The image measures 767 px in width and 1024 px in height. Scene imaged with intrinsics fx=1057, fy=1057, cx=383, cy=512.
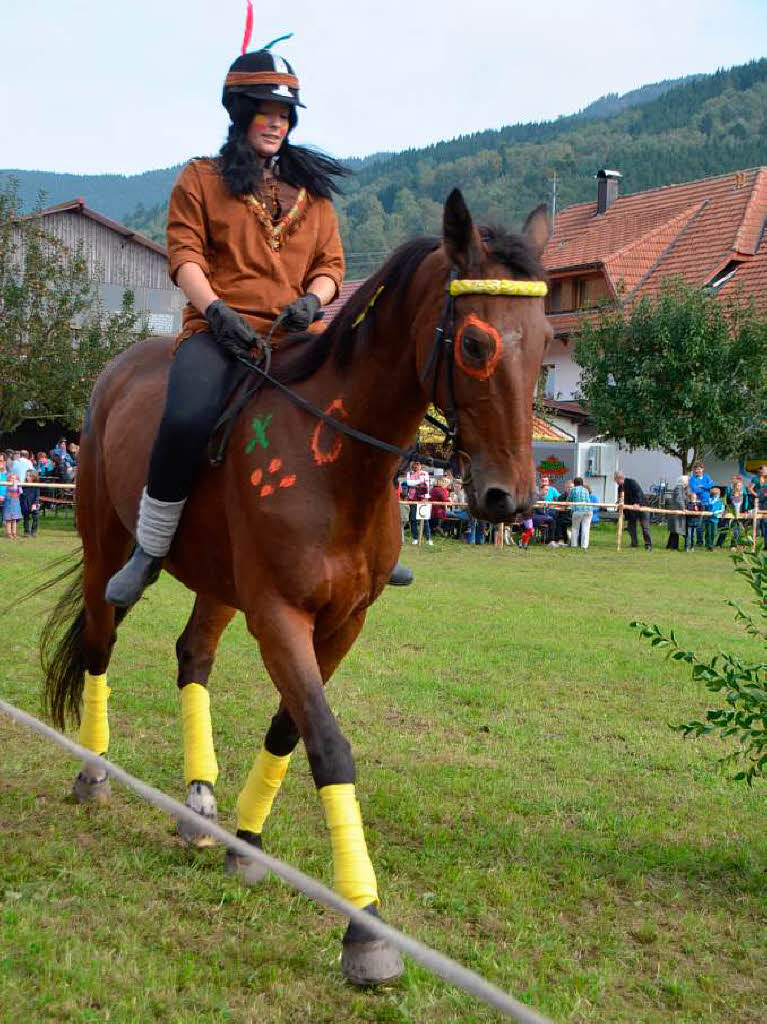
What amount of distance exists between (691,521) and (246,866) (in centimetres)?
2417

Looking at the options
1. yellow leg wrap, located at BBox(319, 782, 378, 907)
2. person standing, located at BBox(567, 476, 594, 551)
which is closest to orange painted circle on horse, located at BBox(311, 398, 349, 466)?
yellow leg wrap, located at BBox(319, 782, 378, 907)

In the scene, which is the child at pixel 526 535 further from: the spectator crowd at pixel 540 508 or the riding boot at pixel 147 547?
the riding boot at pixel 147 547

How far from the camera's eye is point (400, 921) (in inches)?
163

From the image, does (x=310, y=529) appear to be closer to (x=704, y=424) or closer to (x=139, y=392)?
(x=139, y=392)

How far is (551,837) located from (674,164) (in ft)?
307

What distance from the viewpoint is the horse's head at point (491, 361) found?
334cm

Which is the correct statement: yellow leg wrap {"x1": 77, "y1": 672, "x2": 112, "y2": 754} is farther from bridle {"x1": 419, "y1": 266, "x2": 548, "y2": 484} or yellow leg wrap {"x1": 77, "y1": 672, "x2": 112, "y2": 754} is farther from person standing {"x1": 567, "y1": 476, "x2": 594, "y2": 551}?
person standing {"x1": 567, "y1": 476, "x2": 594, "y2": 551}

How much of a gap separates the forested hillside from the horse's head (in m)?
58.2

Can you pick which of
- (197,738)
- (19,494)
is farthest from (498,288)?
(19,494)

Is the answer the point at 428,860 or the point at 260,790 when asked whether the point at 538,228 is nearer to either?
the point at 260,790

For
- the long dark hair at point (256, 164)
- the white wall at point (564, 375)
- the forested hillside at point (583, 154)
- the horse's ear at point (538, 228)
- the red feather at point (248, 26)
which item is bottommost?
the horse's ear at point (538, 228)

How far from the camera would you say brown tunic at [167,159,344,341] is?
462 centimetres

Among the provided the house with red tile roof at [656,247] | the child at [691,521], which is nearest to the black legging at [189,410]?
the child at [691,521]

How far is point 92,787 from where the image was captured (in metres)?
5.46
